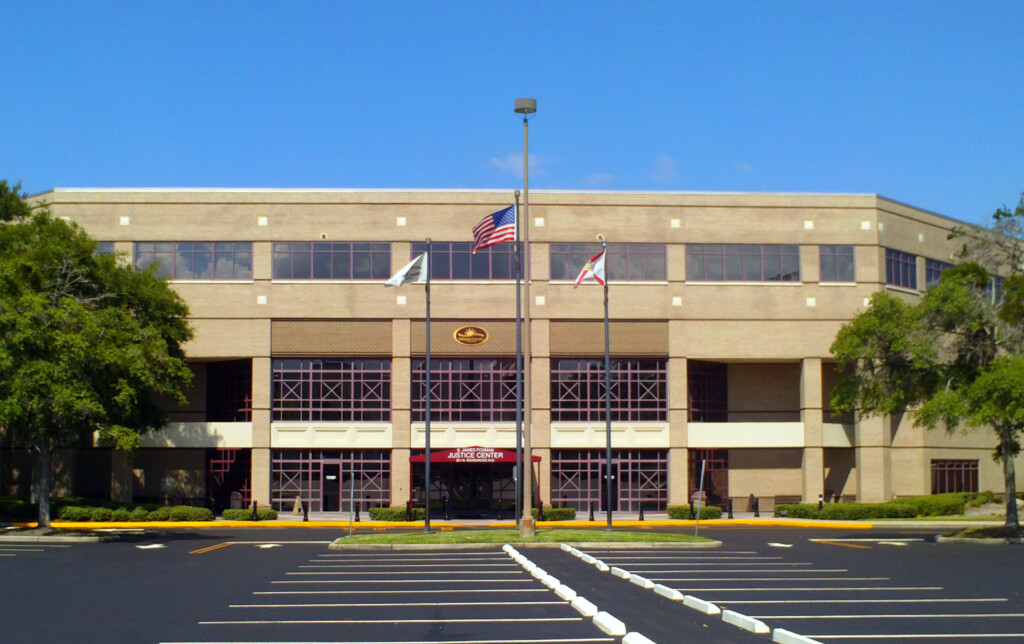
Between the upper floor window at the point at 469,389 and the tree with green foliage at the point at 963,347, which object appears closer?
the tree with green foliage at the point at 963,347

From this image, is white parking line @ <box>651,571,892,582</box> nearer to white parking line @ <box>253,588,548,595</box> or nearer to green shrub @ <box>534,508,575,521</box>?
white parking line @ <box>253,588,548,595</box>

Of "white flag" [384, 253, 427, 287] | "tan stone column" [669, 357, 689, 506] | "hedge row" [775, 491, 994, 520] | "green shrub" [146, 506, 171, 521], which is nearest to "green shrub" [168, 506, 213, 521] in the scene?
"green shrub" [146, 506, 171, 521]

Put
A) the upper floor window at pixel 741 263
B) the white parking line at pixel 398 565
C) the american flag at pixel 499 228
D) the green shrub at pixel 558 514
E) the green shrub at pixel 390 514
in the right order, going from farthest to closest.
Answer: the upper floor window at pixel 741 263
the green shrub at pixel 390 514
the green shrub at pixel 558 514
the american flag at pixel 499 228
the white parking line at pixel 398 565

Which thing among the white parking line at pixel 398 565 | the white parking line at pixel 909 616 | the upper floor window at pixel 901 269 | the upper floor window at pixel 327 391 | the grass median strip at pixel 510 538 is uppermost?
the upper floor window at pixel 901 269

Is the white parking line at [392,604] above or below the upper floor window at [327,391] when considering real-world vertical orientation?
below

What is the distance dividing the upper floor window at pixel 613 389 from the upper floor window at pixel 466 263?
4.87 metres

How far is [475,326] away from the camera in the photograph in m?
47.7

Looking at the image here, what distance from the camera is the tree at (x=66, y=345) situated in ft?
106

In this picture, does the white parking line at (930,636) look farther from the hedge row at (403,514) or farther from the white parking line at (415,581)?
the hedge row at (403,514)

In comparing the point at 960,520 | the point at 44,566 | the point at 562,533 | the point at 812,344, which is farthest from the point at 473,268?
the point at 44,566

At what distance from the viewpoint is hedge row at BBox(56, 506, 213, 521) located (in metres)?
42.9

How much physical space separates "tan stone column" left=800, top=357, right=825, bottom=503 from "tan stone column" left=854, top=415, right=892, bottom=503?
182cm

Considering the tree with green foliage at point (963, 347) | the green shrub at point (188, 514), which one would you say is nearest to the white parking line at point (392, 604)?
the tree with green foliage at point (963, 347)

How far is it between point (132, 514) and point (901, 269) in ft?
120
